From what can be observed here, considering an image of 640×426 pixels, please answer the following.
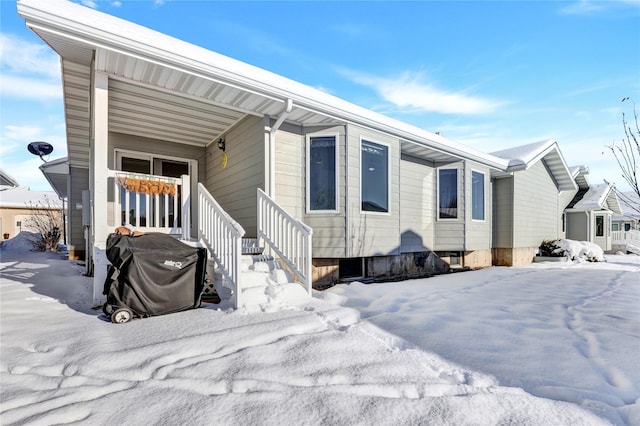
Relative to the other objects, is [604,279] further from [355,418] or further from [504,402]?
[355,418]

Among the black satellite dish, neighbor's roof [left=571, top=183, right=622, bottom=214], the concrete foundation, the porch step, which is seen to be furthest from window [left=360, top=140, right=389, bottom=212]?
neighbor's roof [left=571, top=183, right=622, bottom=214]

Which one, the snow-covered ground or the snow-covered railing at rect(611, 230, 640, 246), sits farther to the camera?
the snow-covered railing at rect(611, 230, 640, 246)

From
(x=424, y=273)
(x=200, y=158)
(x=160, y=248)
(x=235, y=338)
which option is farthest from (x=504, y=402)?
(x=200, y=158)

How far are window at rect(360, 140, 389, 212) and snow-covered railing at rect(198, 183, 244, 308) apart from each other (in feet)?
9.69

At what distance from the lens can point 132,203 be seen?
20.4 ft

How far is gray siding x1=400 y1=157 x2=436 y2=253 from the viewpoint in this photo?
7789 millimetres

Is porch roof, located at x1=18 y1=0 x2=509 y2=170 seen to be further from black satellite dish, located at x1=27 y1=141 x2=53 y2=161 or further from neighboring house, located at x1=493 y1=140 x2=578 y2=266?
neighboring house, located at x1=493 y1=140 x2=578 y2=266

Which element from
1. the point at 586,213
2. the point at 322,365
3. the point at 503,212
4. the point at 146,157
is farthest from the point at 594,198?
the point at 146,157

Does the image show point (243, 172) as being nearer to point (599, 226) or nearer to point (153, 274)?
point (153, 274)

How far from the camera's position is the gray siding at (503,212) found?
1002cm

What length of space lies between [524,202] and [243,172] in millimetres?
9494

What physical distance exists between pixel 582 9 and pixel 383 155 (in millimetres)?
3720

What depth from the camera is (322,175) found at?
604cm

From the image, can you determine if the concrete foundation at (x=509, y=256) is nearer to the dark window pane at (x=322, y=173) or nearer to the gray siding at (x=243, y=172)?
the dark window pane at (x=322, y=173)
